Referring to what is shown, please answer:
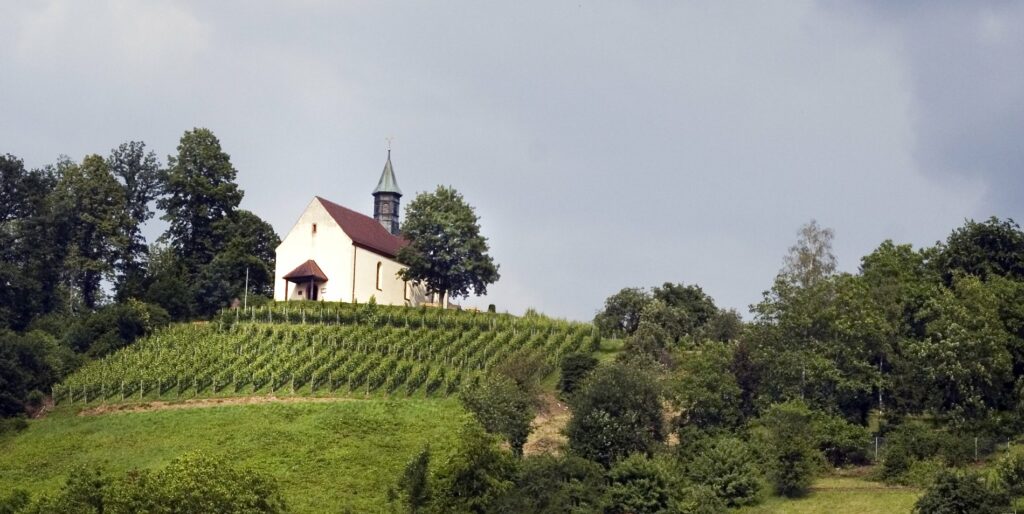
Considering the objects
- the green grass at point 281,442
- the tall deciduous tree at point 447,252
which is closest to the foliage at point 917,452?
the green grass at point 281,442

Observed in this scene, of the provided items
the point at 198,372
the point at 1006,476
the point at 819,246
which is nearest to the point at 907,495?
the point at 1006,476

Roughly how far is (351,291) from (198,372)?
53.6ft

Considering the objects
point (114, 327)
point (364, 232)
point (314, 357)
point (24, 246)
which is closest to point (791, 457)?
point (314, 357)

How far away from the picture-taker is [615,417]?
55844 mm

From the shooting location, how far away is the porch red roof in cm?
8650

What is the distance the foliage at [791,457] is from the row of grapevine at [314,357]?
15.3 m

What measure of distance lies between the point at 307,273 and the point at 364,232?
6.05 meters

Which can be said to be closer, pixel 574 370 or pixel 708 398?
pixel 708 398

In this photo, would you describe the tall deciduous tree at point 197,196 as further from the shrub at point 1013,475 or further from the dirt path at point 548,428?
the shrub at point 1013,475

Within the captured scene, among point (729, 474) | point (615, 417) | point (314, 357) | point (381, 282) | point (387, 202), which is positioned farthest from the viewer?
point (387, 202)

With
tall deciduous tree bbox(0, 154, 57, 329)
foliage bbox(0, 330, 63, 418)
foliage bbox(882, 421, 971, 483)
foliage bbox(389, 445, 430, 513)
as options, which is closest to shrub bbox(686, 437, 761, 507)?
foliage bbox(882, 421, 971, 483)

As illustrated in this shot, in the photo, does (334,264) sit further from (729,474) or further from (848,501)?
(848,501)

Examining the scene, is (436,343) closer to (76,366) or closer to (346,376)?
(346,376)

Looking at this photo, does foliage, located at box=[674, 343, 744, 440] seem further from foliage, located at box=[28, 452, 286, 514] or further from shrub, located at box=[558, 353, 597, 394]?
foliage, located at box=[28, 452, 286, 514]
